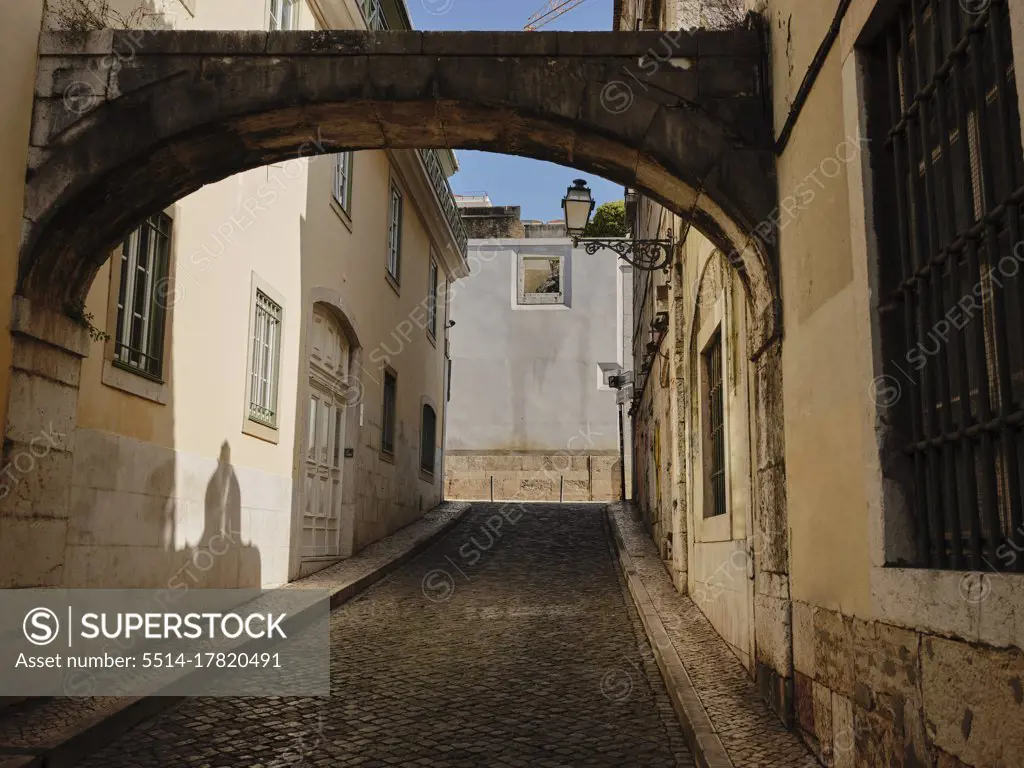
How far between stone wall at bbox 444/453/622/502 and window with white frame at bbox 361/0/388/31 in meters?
13.2

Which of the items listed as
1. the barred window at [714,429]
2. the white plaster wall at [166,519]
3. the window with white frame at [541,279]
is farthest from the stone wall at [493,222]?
the barred window at [714,429]

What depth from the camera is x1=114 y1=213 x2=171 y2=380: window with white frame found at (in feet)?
23.5

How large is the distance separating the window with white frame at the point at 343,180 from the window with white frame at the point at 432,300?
237 inches

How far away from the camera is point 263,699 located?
6102 millimetres

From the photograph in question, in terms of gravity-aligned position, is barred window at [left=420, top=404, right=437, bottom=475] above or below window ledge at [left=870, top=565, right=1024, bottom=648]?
above

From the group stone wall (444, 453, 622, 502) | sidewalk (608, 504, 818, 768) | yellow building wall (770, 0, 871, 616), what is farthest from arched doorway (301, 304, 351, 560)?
stone wall (444, 453, 622, 502)

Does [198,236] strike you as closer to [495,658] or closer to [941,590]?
[495,658]

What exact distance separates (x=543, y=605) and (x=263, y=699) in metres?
4.15

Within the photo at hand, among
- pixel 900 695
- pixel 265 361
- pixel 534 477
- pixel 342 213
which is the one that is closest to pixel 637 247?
pixel 265 361

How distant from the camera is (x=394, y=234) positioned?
15891 millimetres

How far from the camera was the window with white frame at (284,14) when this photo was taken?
404 inches

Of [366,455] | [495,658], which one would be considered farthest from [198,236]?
[366,455]

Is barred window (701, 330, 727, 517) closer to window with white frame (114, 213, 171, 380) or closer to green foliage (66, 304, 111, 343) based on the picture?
window with white frame (114, 213, 171, 380)

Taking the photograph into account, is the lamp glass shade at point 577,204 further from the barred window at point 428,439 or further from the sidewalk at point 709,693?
the barred window at point 428,439
